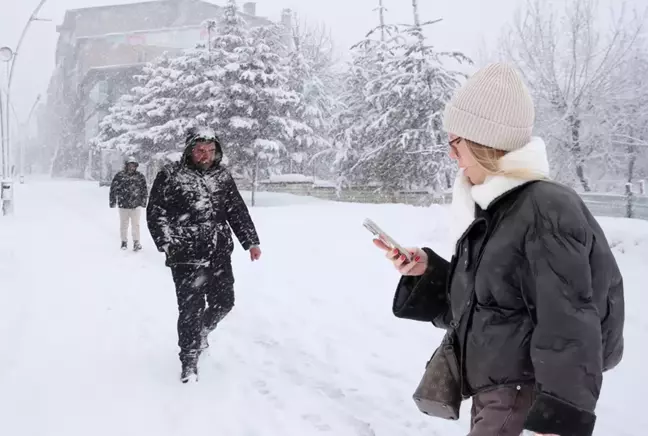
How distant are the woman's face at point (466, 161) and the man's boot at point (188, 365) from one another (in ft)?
10.9

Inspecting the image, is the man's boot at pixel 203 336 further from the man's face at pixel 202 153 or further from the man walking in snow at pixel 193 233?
the man's face at pixel 202 153

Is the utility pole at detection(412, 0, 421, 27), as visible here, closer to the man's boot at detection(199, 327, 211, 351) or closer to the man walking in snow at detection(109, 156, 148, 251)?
the man walking in snow at detection(109, 156, 148, 251)

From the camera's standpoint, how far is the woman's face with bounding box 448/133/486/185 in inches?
82.4

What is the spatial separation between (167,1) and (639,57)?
195 feet

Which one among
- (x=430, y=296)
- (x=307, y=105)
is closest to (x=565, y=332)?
(x=430, y=296)

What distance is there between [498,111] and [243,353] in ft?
13.7

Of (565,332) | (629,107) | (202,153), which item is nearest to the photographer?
(565,332)

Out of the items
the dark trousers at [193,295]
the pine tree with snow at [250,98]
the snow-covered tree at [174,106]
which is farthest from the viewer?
the snow-covered tree at [174,106]

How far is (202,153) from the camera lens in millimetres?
4852

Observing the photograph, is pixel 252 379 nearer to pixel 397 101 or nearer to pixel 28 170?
pixel 397 101

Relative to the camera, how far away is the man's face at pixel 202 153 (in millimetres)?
4824

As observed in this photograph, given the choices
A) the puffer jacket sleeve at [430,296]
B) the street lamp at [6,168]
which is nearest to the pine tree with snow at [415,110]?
the street lamp at [6,168]

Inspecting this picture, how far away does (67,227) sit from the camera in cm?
1675

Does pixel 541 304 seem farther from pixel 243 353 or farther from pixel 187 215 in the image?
pixel 243 353
